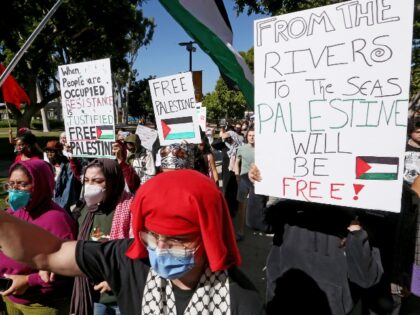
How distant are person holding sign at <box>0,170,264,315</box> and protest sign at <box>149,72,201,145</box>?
116 inches

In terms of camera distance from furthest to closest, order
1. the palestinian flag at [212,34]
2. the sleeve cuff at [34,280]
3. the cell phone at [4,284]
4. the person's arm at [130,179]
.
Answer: the person's arm at [130,179]
the palestinian flag at [212,34]
the cell phone at [4,284]
the sleeve cuff at [34,280]

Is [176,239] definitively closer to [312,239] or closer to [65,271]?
[65,271]

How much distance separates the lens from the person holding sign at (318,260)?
200 cm

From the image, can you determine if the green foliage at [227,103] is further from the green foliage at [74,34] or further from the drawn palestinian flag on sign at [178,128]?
the drawn palestinian flag on sign at [178,128]

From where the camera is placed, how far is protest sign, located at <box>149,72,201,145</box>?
451 cm

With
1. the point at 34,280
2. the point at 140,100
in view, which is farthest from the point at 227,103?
the point at 34,280

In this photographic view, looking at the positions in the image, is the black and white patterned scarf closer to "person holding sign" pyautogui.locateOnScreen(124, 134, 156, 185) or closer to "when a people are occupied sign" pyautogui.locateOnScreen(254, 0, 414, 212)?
"when a people are occupied sign" pyautogui.locateOnScreen(254, 0, 414, 212)

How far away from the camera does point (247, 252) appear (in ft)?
16.9

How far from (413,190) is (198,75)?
7.90 m

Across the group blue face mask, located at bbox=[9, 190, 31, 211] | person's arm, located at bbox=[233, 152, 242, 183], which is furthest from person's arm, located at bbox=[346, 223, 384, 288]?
person's arm, located at bbox=[233, 152, 242, 183]

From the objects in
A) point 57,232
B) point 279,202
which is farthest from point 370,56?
point 57,232

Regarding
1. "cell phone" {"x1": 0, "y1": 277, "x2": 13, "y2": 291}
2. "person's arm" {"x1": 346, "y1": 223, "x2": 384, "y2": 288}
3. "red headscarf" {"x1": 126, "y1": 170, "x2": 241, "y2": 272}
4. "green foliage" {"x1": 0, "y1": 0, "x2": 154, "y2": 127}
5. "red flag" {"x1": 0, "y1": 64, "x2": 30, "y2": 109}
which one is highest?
"green foliage" {"x1": 0, "y1": 0, "x2": 154, "y2": 127}

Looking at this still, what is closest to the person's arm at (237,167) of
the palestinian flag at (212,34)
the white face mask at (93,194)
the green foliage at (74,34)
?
the palestinian flag at (212,34)

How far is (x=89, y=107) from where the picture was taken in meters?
4.01
